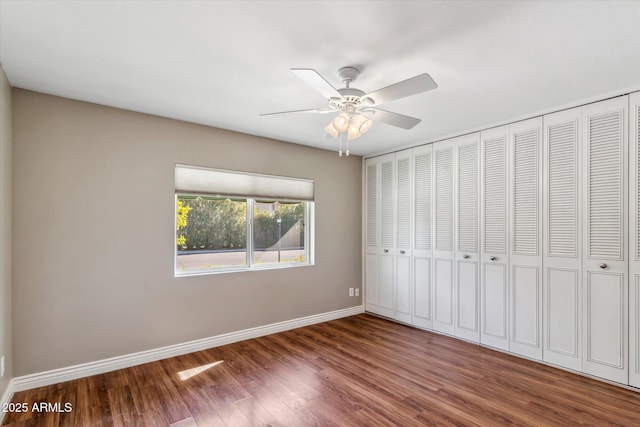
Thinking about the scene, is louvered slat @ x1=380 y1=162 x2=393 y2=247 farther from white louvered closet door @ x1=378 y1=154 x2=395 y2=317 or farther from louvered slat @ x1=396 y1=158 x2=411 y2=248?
louvered slat @ x1=396 y1=158 x2=411 y2=248

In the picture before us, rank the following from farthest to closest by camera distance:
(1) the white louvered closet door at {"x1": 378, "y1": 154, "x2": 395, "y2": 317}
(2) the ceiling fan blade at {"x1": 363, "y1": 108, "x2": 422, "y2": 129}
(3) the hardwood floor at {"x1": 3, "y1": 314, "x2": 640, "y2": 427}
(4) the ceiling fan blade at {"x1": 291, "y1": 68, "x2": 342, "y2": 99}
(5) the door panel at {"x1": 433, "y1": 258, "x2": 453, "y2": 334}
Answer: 1. (1) the white louvered closet door at {"x1": 378, "y1": 154, "x2": 395, "y2": 317}
2. (5) the door panel at {"x1": 433, "y1": 258, "x2": 453, "y2": 334}
3. (2) the ceiling fan blade at {"x1": 363, "y1": 108, "x2": 422, "y2": 129}
4. (3) the hardwood floor at {"x1": 3, "y1": 314, "x2": 640, "y2": 427}
5. (4) the ceiling fan blade at {"x1": 291, "y1": 68, "x2": 342, "y2": 99}

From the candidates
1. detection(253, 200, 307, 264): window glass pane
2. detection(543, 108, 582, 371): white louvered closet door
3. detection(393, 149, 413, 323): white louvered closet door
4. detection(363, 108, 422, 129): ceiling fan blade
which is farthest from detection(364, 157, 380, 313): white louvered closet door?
detection(363, 108, 422, 129): ceiling fan blade

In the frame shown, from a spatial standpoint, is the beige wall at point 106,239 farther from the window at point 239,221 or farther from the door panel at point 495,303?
the door panel at point 495,303

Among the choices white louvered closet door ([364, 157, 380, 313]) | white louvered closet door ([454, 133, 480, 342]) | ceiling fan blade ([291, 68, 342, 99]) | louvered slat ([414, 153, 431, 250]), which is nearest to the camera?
ceiling fan blade ([291, 68, 342, 99])

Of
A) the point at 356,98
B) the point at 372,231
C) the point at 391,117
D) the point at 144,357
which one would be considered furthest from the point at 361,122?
the point at 144,357

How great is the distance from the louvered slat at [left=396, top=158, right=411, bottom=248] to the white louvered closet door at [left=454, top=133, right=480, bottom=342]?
69 cm

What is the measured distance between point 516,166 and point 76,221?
14.0ft

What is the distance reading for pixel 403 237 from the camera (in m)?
4.45

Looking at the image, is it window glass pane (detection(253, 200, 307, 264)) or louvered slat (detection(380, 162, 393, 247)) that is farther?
louvered slat (detection(380, 162, 393, 247))

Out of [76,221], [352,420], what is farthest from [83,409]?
[352,420]

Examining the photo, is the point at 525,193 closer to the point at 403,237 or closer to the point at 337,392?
the point at 403,237

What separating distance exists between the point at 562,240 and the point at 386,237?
2.12 m

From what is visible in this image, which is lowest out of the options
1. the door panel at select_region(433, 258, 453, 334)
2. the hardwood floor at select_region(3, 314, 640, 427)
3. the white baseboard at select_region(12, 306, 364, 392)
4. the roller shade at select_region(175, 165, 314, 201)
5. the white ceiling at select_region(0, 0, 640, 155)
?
the hardwood floor at select_region(3, 314, 640, 427)

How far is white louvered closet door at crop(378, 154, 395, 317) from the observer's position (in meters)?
4.59
